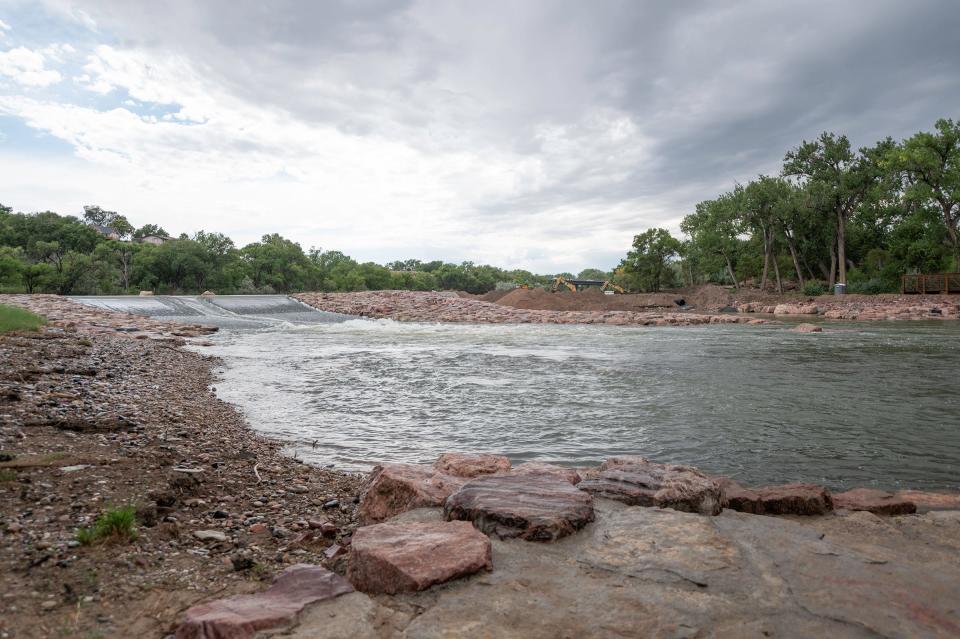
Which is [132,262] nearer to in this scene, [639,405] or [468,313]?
[468,313]

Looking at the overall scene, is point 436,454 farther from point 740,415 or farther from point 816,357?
point 816,357

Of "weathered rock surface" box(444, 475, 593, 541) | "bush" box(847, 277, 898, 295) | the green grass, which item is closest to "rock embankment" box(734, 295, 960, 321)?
"bush" box(847, 277, 898, 295)

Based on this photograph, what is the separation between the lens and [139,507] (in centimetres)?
389

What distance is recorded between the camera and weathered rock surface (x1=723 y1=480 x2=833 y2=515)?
13.9 ft

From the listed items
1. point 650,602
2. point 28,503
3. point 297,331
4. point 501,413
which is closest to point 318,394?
point 501,413

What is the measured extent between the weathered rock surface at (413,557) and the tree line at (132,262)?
2380 inches

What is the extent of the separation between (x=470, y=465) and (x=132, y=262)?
7339 cm

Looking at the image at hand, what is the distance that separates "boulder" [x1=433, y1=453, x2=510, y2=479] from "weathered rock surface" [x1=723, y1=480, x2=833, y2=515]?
2037 millimetres

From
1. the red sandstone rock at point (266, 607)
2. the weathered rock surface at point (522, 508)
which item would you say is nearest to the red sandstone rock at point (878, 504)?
the weathered rock surface at point (522, 508)

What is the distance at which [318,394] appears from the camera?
11.3m

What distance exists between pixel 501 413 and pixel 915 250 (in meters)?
48.2

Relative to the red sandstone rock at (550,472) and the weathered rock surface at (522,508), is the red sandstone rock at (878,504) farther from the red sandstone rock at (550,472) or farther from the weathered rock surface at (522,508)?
the weathered rock surface at (522,508)

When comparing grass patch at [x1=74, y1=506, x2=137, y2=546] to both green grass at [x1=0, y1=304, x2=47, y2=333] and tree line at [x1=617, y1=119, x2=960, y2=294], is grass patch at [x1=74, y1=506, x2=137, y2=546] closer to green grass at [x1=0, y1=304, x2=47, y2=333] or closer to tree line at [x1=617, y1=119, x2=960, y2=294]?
green grass at [x1=0, y1=304, x2=47, y2=333]

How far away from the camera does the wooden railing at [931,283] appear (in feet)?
130
